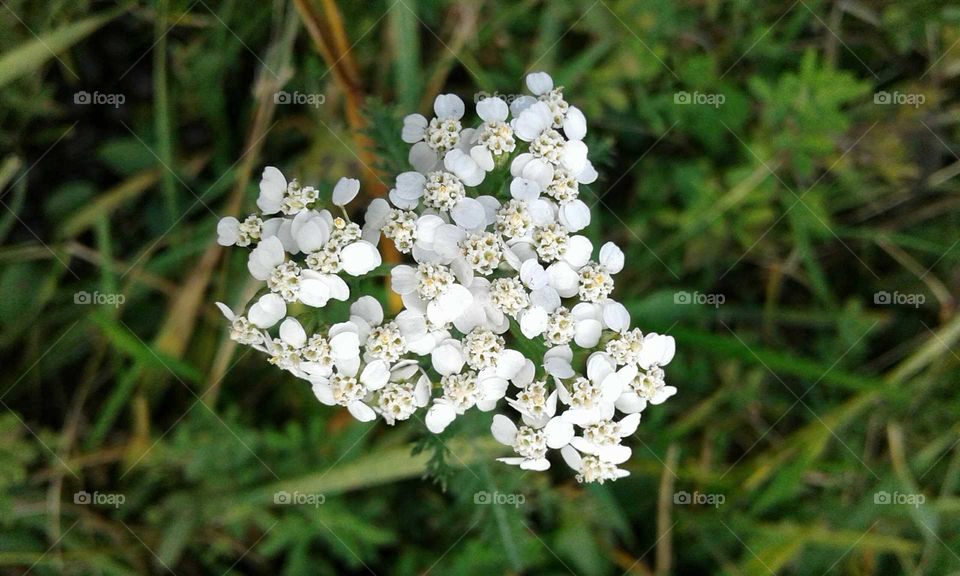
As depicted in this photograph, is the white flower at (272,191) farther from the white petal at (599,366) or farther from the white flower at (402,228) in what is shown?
the white petal at (599,366)

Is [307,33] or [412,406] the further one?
[307,33]

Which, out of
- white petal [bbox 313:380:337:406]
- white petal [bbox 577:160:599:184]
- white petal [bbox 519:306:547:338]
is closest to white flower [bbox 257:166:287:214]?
white petal [bbox 313:380:337:406]

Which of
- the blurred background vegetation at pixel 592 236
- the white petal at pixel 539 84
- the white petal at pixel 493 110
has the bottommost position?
the blurred background vegetation at pixel 592 236

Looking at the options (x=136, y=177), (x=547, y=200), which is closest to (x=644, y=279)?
(x=547, y=200)

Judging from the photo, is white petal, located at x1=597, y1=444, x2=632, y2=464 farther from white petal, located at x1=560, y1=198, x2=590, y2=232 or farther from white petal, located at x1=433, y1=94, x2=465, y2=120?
white petal, located at x1=433, y1=94, x2=465, y2=120

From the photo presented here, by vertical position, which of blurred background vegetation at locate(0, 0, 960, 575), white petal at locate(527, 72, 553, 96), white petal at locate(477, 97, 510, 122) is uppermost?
white petal at locate(527, 72, 553, 96)

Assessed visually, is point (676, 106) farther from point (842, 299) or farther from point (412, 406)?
point (412, 406)

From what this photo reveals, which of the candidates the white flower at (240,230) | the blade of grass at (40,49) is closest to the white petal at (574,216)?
the white flower at (240,230)
